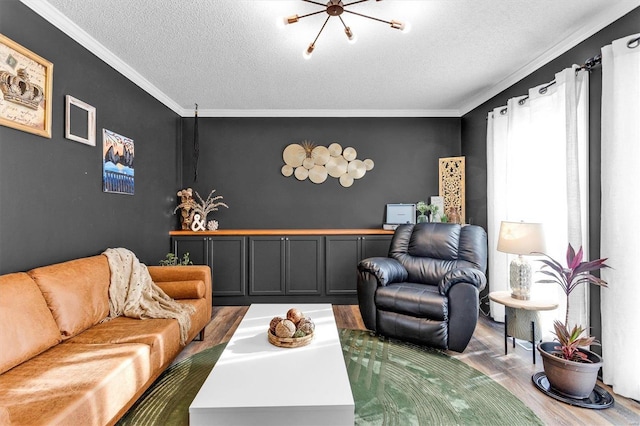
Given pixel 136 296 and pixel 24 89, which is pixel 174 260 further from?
pixel 24 89

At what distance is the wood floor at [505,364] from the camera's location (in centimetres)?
191

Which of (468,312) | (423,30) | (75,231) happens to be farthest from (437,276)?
(75,231)

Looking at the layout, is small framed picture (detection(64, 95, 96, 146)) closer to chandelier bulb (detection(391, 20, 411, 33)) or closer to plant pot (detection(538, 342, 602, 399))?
chandelier bulb (detection(391, 20, 411, 33))

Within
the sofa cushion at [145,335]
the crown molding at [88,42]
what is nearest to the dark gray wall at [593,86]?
the sofa cushion at [145,335]

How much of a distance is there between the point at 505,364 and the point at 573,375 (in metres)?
0.58

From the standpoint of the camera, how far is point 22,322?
1730mm

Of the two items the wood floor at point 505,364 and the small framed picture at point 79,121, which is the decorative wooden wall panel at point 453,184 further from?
the small framed picture at point 79,121

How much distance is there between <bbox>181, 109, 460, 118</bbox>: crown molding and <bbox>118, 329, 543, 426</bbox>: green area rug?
10.3 ft

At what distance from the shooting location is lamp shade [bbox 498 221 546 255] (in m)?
2.50

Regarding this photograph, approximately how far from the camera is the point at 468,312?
2.69 meters

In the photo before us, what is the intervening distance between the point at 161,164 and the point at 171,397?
110 inches

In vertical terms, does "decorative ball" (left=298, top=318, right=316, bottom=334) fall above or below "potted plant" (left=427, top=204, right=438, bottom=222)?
below

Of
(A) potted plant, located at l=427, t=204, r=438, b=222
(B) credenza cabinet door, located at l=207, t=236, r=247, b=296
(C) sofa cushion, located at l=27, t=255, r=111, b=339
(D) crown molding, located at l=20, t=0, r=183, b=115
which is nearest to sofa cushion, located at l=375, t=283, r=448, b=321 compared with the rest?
(A) potted plant, located at l=427, t=204, r=438, b=222

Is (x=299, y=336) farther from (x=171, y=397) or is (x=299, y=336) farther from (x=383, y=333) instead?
(x=383, y=333)
